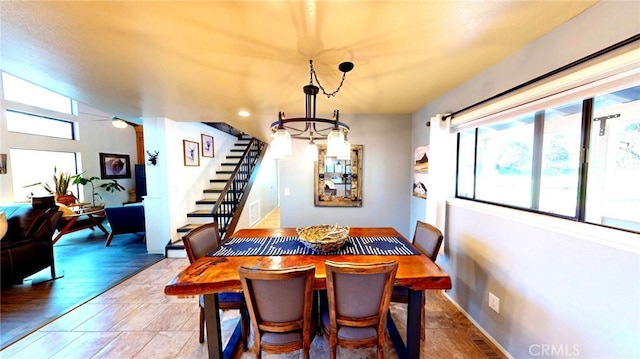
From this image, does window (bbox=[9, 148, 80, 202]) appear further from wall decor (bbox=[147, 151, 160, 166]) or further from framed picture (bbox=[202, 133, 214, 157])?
framed picture (bbox=[202, 133, 214, 157])

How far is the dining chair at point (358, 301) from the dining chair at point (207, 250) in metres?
0.76

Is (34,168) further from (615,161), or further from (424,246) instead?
(615,161)

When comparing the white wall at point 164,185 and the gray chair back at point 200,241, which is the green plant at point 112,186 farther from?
the gray chair back at point 200,241

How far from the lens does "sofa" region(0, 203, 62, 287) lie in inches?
94.3

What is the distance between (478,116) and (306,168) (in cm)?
224

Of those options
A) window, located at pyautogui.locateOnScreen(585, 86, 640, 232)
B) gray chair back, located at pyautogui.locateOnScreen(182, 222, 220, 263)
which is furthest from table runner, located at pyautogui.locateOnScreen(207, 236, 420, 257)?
window, located at pyautogui.locateOnScreen(585, 86, 640, 232)

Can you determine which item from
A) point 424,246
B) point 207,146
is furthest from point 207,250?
point 207,146

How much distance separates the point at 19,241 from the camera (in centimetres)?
253

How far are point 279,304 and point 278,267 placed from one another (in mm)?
259

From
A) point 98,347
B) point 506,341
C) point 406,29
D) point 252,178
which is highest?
point 406,29

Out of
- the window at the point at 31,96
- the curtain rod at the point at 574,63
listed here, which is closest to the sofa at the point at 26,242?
the window at the point at 31,96

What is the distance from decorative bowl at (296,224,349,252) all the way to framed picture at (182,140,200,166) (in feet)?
10.6

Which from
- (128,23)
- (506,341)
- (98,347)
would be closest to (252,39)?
(128,23)

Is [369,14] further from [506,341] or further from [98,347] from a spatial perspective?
[98,347]
